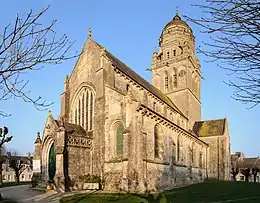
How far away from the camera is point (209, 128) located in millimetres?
49812

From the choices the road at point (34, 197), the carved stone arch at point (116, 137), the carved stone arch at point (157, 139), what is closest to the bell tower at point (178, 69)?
Answer: the carved stone arch at point (157, 139)

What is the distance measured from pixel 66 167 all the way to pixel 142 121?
23.7ft

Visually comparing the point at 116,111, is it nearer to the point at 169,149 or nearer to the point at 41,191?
the point at 169,149

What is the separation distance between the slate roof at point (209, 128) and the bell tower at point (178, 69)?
1173 millimetres

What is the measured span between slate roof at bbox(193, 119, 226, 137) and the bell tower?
1173mm

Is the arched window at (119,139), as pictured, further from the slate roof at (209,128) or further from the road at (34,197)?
the slate roof at (209,128)

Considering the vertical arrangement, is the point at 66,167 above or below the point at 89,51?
below

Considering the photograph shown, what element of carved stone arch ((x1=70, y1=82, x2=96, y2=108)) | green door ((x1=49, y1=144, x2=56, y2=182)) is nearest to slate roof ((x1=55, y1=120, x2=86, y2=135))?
green door ((x1=49, y1=144, x2=56, y2=182))

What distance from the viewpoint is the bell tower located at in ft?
161

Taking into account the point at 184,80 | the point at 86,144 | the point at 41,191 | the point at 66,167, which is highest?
the point at 184,80

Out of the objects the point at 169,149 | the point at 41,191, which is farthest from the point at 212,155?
the point at 41,191

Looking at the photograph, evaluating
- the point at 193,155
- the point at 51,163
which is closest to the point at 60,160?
the point at 51,163

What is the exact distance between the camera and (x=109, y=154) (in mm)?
27203

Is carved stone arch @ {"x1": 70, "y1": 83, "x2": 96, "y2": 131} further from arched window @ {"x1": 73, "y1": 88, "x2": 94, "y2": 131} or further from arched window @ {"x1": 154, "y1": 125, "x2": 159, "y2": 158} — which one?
arched window @ {"x1": 154, "y1": 125, "x2": 159, "y2": 158}
